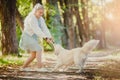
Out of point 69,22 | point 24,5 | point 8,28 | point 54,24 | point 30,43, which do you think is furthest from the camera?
point 69,22

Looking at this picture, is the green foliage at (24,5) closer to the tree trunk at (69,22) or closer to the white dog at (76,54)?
the tree trunk at (69,22)

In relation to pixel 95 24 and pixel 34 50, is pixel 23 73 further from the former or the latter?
pixel 95 24

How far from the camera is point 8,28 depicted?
19516mm

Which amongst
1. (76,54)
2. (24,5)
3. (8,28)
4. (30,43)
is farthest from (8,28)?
(24,5)

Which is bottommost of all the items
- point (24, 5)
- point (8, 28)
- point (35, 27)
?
point (8, 28)

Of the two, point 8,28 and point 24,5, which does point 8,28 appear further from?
point 24,5

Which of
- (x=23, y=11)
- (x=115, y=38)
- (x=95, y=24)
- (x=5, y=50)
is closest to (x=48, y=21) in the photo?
(x=23, y=11)

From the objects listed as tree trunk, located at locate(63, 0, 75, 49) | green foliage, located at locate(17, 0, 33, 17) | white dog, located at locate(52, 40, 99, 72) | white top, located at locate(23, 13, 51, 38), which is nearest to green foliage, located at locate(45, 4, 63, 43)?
green foliage, located at locate(17, 0, 33, 17)

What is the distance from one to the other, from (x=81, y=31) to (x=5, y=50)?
24.3 m

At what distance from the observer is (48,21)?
29.9m

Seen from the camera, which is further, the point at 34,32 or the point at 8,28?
the point at 8,28

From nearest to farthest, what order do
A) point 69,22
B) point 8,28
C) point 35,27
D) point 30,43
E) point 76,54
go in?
point 76,54
point 35,27
point 30,43
point 8,28
point 69,22

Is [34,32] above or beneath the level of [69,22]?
above

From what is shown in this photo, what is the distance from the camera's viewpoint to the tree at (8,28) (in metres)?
19.4
